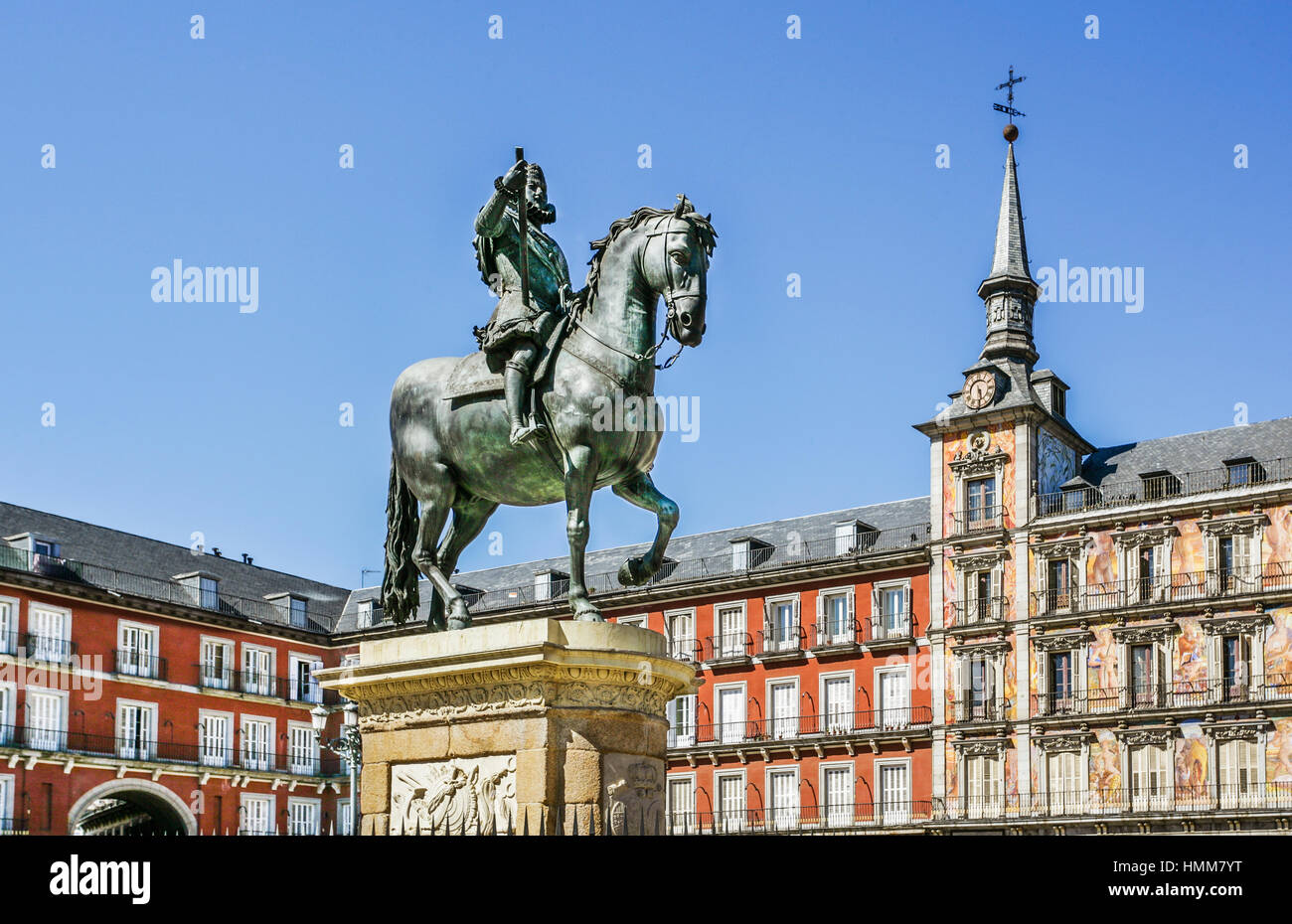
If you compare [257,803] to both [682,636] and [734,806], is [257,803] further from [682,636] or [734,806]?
[734,806]

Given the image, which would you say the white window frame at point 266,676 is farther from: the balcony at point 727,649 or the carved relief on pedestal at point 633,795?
the carved relief on pedestal at point 633,795

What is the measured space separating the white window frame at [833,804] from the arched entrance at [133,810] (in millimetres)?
21261

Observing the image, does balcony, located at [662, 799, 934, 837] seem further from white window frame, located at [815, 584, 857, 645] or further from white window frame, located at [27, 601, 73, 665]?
white window frame, located at [27, 601, 73, 665]

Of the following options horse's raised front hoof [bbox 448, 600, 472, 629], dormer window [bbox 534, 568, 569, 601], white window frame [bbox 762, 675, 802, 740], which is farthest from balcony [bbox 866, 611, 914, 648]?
horse's raised front hoof [bbox 448, 600, 472, 629]

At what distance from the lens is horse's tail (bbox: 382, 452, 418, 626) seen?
1183 centimetres

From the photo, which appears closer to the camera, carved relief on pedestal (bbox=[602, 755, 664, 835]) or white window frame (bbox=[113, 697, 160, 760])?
carved relief on pedestal (bbox=[602, 755, 664, 835])

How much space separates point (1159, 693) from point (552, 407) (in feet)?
144

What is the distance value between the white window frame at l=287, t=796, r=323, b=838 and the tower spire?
99.0 ft

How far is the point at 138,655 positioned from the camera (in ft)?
185

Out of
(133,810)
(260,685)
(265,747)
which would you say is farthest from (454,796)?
(260,685)

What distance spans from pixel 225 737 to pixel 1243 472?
120ft

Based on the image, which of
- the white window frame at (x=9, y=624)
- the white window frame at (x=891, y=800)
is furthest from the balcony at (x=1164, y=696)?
the white window frame at (x=9, y=624)

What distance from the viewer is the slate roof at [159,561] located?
5675 cm
